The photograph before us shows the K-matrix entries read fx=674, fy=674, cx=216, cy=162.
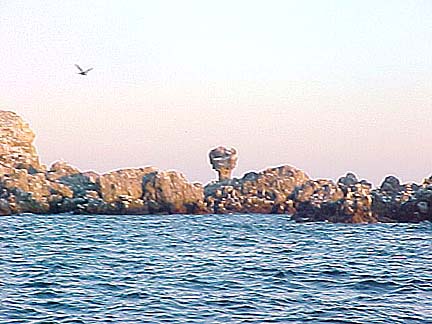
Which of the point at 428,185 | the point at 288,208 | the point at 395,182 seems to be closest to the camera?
the point at 428,185

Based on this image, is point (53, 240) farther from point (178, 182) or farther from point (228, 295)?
point (178, 182)

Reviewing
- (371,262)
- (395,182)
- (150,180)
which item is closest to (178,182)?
(150,180)

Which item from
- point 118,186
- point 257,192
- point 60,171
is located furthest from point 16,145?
point 257,192

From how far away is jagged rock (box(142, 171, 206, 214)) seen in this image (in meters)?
→ 82.6

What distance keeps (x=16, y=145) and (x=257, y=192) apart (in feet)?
119

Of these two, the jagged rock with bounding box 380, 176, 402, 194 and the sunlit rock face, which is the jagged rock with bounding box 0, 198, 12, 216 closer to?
the sunlit rock face

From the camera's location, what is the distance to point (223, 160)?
10100cm

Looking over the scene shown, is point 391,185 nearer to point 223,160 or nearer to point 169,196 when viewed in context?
point 169,196

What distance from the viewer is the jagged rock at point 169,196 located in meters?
82.6

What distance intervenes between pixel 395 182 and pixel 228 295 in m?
51.0

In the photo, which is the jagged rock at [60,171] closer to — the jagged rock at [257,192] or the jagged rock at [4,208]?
the jagged rock at [4,208]

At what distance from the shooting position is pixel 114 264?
29.3m

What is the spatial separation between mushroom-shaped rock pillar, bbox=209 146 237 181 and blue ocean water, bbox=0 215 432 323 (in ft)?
183

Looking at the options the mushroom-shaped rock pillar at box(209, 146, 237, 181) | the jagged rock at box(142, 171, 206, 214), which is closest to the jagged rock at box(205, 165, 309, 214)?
the jagged rock at box(142, 171, 206, 214)
